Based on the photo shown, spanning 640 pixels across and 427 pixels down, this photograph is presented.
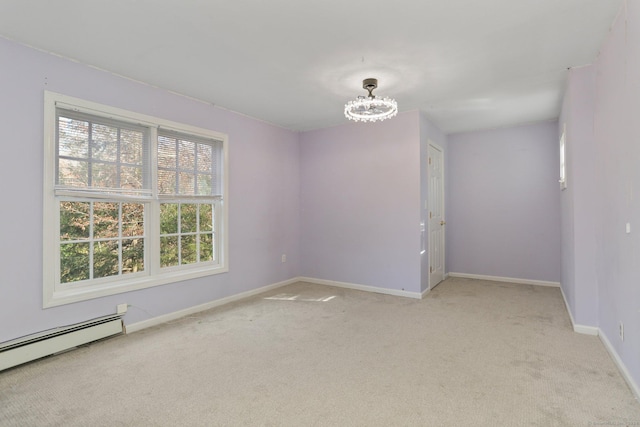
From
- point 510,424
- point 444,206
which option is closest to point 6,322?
point 510,424

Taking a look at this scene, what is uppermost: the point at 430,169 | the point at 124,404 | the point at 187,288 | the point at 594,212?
the point at 430,169

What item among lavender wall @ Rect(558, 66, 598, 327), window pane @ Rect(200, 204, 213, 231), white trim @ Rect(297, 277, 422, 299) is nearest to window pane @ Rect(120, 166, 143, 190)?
window pane @ Rect(200, 204, 213, 231)

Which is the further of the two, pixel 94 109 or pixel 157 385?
pixel 94 109

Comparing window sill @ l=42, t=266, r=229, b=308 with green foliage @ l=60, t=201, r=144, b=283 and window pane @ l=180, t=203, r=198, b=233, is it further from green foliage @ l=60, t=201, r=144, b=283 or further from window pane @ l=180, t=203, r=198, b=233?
window pane @ l=180, t=203, r=198, b=233

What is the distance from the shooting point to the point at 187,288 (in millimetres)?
3787

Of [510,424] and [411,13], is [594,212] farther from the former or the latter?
[411,13]

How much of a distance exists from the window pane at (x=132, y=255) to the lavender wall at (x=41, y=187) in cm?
27

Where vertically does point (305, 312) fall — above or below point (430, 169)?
below

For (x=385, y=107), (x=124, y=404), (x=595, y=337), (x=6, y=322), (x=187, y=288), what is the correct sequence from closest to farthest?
(x=124, y=404) → (x=6, y=322) → (x=595, y=337) → (x=385, y=107) → (x=187, y=288)

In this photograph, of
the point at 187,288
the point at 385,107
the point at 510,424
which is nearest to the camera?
the point at 510,424

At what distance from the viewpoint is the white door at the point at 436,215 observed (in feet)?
16.2

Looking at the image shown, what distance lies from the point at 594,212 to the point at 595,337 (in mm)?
1103

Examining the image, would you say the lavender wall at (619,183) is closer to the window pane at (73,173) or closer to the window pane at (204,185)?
the window pane at (204,185)

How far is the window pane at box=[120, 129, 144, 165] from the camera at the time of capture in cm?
330
